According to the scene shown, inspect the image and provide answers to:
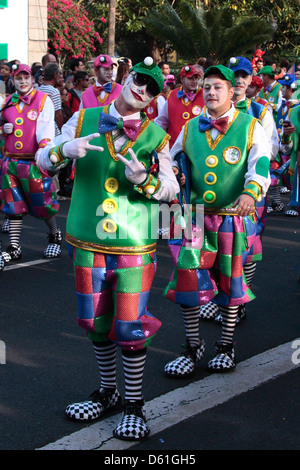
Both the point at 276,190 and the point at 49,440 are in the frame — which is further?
the point at 276,190

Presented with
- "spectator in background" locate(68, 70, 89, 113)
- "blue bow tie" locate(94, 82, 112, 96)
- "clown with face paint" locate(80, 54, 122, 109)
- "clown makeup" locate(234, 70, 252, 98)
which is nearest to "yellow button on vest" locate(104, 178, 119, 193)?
"clown makeup" locate(234, 70, 252, 98)

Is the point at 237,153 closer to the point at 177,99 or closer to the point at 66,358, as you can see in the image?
the point at 66,358

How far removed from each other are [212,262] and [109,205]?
1141mm

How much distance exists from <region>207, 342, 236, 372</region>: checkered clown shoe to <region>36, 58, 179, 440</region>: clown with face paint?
3.04 feet

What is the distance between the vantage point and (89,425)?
12.9 ft

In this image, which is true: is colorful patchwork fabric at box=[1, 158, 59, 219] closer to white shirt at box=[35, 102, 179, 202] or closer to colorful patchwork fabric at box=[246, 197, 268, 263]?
colorful patchwork fabric at box=[246, 197, 268, 263]

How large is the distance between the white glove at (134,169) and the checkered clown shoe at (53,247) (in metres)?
4.43

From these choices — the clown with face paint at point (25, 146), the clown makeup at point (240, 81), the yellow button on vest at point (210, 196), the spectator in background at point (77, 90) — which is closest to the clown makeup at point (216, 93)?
the yellow button on vest at point (210, 196)

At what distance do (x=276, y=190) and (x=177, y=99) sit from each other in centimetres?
366

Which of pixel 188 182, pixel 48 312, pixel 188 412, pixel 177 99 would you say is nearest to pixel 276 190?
pixel 177 99

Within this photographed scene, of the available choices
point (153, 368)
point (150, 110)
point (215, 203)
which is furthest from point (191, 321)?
point (150, 110)

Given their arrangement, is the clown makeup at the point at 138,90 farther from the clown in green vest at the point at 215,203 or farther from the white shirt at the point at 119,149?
the clown in green vest at the point at 215,203

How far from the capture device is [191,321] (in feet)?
15.7

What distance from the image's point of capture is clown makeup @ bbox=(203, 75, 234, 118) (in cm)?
445
